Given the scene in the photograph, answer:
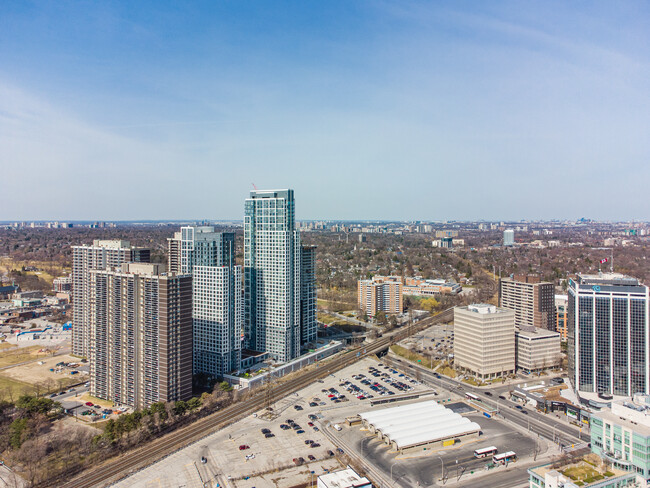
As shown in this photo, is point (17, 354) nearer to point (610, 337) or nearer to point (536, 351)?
point (536, 351)

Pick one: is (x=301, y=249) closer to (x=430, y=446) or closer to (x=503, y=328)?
(x=503, y=328)

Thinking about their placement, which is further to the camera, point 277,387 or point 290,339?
point 290,339

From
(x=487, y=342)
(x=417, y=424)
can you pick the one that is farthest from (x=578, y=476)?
(x=487, y=342)

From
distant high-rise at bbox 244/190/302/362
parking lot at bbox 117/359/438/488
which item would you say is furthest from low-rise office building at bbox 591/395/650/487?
distant high-rise at bbox 244/190/302/362

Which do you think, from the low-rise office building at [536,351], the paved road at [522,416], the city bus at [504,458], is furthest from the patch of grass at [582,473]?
the low-rise office building at [536,351]

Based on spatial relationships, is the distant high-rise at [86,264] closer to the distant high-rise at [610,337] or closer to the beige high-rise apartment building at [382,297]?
the beige high-rise apartment building at [382,297]

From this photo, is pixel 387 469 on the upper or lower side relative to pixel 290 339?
lower

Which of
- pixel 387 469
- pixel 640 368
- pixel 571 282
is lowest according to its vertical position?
pixel 387 469

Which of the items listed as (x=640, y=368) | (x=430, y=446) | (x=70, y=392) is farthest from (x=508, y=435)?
(x=70, y=392)
